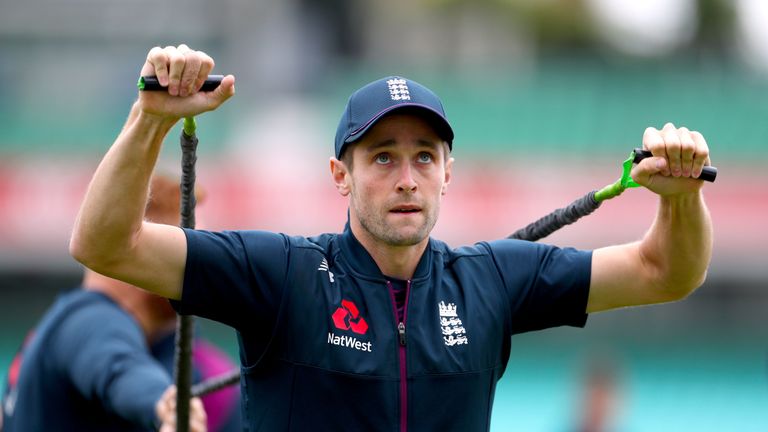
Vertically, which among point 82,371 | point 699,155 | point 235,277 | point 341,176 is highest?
point 699,155

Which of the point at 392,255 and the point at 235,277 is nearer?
the point at 235,277

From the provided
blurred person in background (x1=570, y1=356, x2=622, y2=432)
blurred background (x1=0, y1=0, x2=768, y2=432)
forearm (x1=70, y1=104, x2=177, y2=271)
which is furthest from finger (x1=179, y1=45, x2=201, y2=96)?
blurred background (x1=0, y1=0, x2=768, y2=432)

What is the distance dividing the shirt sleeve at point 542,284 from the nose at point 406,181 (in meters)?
0.43

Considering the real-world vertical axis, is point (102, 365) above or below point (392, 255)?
below

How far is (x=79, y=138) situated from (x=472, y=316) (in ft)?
51.8

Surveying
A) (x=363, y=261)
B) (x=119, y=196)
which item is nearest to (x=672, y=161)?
(x=363, y=261)

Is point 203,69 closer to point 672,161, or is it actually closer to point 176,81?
point 176,81

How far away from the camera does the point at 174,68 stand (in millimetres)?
3211

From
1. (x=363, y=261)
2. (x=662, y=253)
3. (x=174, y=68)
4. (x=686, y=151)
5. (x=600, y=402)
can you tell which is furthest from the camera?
(x=600, y=402)

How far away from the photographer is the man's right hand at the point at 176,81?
3.21 metres

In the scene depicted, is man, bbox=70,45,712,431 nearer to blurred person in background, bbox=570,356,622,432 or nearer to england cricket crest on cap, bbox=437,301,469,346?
england cricket crest on cap, bbox=437,301,469,346

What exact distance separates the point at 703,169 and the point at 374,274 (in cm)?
98

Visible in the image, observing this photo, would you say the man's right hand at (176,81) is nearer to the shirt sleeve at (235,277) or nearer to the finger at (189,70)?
the finger at (189,70)

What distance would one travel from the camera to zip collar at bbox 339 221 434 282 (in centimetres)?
366
